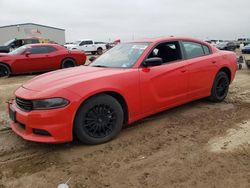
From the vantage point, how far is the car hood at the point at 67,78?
12.9ft

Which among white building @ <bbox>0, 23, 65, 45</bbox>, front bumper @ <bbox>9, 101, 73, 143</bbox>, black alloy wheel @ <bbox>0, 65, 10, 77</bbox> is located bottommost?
black alloy wheel @ <bbox>0, 65, 10, 77</bbox>

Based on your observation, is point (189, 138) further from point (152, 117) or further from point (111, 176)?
point (111, 176)

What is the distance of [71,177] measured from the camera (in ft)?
10.6

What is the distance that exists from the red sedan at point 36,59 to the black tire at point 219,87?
827cm

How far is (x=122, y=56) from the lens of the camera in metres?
5.00

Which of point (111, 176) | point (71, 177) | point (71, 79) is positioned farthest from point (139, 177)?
point (71, 79)

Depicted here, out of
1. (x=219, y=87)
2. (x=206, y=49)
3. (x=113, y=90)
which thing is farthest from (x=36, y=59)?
(x=113, y=90)

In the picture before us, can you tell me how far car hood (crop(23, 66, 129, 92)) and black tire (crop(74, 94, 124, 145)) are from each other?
335mm

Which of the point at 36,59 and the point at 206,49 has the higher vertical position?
the point at 206,49

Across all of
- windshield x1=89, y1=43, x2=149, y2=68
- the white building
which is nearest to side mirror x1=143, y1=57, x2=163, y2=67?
windshield x1=89, y1=43, x2=149, y2=68

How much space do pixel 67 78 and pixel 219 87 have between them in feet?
11.3

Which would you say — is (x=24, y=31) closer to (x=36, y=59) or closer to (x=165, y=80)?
(x=36, y=59)

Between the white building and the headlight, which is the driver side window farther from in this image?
the white building

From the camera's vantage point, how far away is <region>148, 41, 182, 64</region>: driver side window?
507 cm
